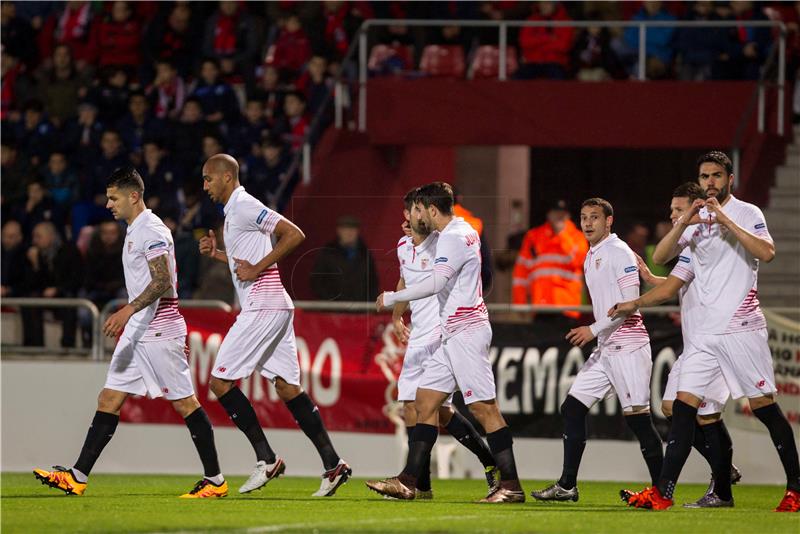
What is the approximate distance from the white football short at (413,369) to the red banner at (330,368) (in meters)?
4.15

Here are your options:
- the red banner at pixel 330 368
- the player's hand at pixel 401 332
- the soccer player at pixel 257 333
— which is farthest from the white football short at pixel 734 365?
the red banner at pixel 330 368

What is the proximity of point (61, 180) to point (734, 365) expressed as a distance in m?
11.7

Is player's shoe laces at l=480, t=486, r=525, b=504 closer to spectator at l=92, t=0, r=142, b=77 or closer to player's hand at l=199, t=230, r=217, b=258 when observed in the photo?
player's hand at l=199, t=230, r=217, b=258

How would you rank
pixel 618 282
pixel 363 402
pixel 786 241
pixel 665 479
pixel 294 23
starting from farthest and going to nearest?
pixel 294 23 → pixel 786 241 → pixel 363 402 → pixel 618 282 → pixel 665 479

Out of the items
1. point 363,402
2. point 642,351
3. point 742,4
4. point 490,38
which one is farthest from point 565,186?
point 642,351

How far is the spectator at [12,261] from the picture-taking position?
17547 millimetres

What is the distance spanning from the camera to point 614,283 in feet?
36.2

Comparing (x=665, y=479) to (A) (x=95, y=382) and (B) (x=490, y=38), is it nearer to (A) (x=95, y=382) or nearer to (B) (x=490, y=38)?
(A) (x=95, y=382)

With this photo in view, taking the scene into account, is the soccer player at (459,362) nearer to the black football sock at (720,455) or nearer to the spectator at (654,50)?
the black football sock at (720,455)

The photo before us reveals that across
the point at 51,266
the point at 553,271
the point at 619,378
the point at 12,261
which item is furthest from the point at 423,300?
the point at 12,261

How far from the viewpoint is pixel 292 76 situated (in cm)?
2066

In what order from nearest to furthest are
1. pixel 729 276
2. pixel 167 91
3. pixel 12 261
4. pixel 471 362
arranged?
1. pixel 729 276
2. pixel 471 362
3. pixel 12 261
4. pixel 167 91

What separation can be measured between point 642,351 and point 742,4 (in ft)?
33.0

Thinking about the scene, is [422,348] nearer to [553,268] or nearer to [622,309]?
[622,309]
